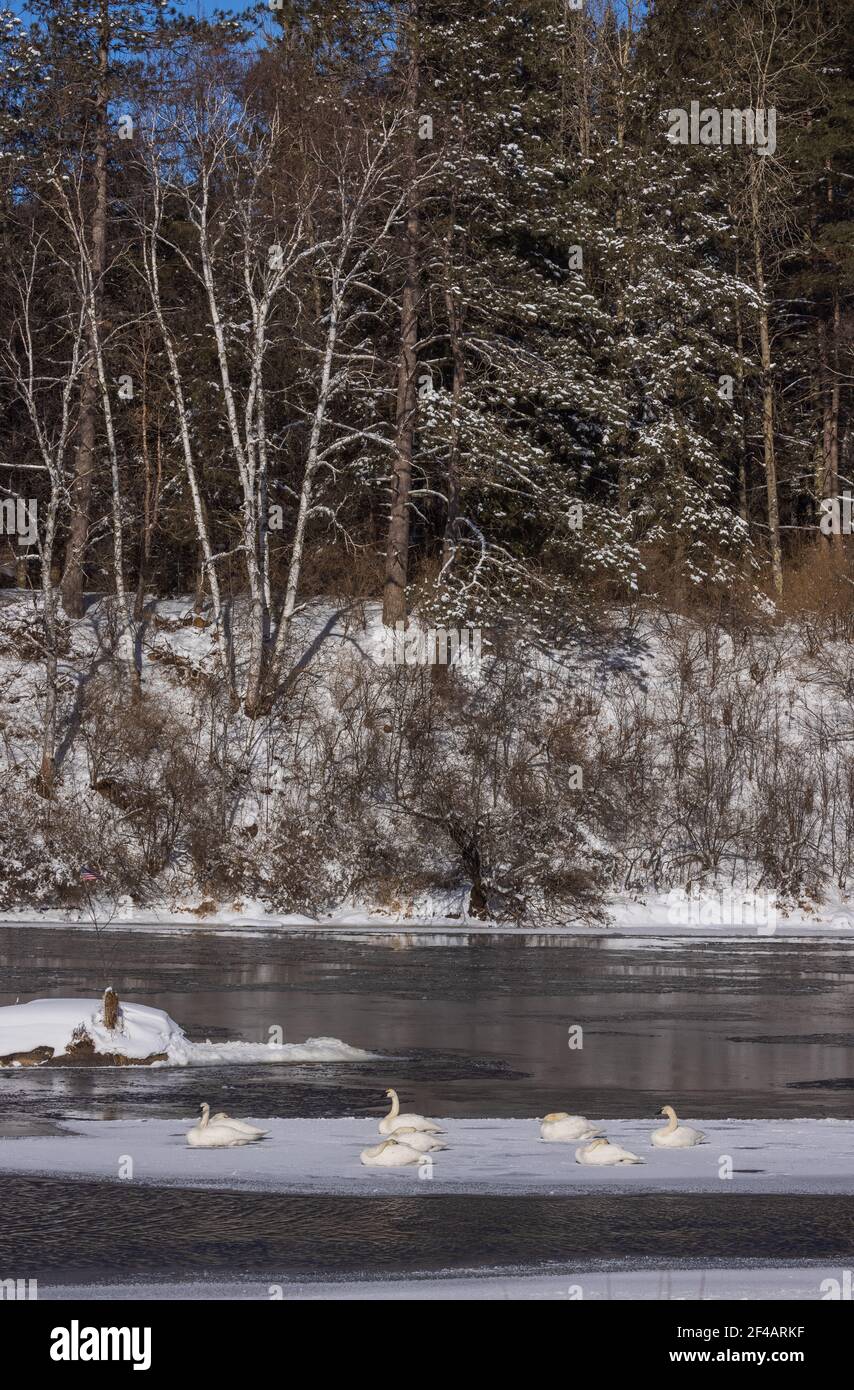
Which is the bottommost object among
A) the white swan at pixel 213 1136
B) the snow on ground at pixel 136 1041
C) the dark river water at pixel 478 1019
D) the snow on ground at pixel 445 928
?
the snow on ground at pixel 445 928

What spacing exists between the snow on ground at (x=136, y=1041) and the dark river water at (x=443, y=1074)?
0.40 m

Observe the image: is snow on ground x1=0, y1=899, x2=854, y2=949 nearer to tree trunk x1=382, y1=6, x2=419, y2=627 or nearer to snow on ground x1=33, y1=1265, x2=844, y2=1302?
tree trunk x1=382, y1=6, x2=419, y2=627

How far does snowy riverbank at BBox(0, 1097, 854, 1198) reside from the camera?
9.53 m

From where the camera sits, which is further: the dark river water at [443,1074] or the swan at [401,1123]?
the swan at [401,1123]

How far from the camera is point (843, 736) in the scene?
114 ft

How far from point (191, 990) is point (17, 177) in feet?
78.1

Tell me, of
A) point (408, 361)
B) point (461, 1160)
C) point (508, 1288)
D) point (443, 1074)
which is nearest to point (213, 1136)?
point (461, 1160)

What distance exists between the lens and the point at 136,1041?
14.3 meters

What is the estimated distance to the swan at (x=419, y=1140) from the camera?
9.89m

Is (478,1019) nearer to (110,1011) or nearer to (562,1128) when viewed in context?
(110,1011)

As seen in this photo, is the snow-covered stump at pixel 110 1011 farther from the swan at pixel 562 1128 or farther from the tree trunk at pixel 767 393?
the tree trunk at pixel 767 393

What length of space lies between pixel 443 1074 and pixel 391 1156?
152 inches

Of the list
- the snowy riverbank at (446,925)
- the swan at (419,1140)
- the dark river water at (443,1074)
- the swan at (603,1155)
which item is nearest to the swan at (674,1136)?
the swan at (603,1155)

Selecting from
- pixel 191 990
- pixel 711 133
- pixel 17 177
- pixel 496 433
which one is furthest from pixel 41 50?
pixel 191 990
